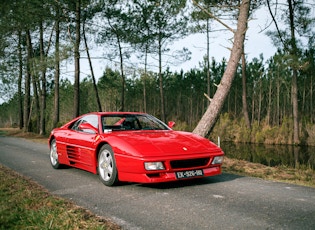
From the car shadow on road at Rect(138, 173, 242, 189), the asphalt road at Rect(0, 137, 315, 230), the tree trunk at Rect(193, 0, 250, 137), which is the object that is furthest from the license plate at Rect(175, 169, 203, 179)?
the tree trunk at Rect(193, 0, 250, 137)

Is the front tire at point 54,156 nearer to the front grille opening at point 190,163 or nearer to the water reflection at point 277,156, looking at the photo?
the front grille opening at point 190,163

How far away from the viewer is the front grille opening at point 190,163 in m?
4.81

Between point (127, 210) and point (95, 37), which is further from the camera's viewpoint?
point (95, 37)

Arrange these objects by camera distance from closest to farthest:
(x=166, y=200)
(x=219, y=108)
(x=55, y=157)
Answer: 1. (x=166, y=200)
2. (x=55, y=157)
3. (x=219, y=108)

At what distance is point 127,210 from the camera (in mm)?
3893

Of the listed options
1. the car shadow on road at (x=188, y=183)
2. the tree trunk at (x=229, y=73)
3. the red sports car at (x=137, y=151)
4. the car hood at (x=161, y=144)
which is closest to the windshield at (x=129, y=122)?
the red sports car at (x=137, y=151)

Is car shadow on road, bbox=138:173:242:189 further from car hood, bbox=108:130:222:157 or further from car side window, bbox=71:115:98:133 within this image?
car side window, bbox=71:115:98:133

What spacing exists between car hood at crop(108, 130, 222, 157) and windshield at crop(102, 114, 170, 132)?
0.41 meters

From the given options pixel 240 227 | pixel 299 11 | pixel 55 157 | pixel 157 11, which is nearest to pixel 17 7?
pixel 157 11

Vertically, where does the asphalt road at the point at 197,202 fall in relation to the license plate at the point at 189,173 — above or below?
below

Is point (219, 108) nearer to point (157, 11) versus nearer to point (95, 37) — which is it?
point (95, 37)

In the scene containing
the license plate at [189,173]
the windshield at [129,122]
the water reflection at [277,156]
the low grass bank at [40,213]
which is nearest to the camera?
the low grass bank at [40,213]

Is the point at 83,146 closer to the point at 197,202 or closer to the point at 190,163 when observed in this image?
the point at 190,163

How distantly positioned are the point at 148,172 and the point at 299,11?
15807 mm
